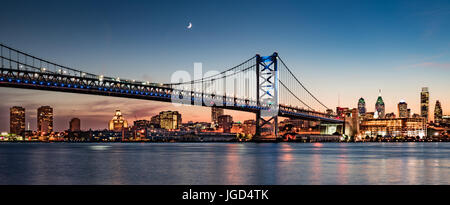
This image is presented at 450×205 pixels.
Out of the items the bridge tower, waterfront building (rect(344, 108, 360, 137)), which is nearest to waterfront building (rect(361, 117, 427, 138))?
A: waterfront building (rect(344, 108, 360, 137))

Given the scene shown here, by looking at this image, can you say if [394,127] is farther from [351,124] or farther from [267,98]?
[267,98]

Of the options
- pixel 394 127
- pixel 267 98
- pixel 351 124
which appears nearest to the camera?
pixel 267 98

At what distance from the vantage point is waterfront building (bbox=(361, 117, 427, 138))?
Answer: 188500 millimetres

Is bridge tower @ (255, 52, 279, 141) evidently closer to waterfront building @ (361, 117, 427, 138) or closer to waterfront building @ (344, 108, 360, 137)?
waterfront building @ (344, 108, 360, 137)

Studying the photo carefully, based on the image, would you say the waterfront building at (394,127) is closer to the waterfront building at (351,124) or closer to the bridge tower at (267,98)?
the waterfront building at (351,124)

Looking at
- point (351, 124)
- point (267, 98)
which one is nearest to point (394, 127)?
point (351, 124)

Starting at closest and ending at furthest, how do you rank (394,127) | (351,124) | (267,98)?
(267,98) → (351,124) → (394,127)

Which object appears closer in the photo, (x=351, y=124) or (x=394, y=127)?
(x=351, y=124)

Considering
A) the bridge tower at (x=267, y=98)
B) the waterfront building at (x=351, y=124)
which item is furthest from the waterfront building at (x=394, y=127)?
the bridge tower at (x=267, y=98)

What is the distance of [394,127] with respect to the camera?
627 ft

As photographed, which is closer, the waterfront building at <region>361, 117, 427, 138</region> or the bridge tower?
the bridge tower

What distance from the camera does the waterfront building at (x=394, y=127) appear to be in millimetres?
188500
